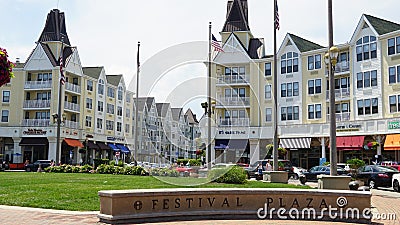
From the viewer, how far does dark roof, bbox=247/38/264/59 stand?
56.9 m

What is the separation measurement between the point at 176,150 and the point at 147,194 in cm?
236

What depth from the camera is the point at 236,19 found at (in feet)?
191

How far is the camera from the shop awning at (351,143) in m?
45.2

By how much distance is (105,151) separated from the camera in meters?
73.0

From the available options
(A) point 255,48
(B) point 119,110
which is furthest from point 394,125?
(B) point 119,110

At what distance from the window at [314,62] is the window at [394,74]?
8.87 meters

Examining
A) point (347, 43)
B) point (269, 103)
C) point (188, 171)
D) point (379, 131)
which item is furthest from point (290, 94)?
point (188, 171)

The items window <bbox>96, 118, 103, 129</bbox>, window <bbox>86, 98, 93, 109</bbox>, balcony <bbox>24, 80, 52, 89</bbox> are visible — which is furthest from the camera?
window <bbox>96, 118, 103, 129</bbox>

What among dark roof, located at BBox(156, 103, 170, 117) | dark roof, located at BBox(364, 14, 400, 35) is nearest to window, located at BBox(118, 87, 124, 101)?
dark roof, located at BBox(364, 14, 400, 35)

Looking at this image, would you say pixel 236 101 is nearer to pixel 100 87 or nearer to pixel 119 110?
pixel 100 87

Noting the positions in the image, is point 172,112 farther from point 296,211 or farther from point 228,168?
point 228,168

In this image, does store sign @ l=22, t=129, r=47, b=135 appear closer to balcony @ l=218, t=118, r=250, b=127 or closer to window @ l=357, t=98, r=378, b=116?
balcony @ l=218, t=118, r=250, b=127

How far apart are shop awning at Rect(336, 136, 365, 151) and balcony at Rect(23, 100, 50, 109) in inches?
1471

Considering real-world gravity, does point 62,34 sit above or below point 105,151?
above
